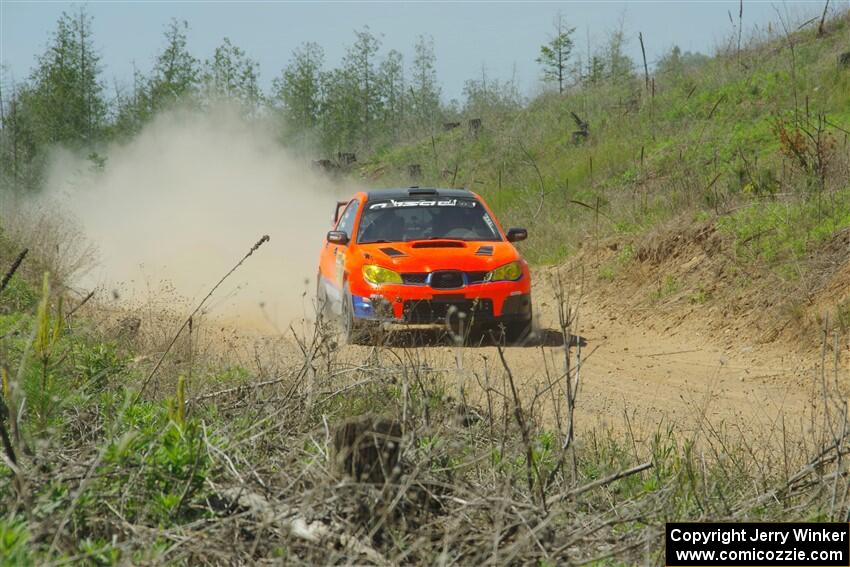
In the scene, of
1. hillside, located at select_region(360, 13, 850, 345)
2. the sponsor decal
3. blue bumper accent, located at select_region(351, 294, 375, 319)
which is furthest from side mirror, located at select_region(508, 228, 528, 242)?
hillside, located at select_region(360, 13, 850, 345)

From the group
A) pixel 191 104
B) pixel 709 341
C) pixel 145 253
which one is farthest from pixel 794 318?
pixel 191 104

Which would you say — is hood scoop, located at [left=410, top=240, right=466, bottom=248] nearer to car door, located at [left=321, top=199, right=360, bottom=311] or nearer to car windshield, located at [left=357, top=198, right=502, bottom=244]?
car windshield, located at [left=357, top=198, right=502, bottom=244]

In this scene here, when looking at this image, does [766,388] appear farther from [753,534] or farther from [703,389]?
[753,534]

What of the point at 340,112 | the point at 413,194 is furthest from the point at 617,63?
the point at 413,194

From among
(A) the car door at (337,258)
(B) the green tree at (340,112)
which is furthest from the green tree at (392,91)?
(A) the car door at (337,258)

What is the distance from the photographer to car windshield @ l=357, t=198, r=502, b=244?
14.0 metres

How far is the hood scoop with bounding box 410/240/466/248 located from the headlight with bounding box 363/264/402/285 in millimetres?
682

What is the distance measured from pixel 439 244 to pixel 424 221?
646 millimetres

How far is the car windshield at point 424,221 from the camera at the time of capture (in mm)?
13992

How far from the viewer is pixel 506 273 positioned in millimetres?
13211

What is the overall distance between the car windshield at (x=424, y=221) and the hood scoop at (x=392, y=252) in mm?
425

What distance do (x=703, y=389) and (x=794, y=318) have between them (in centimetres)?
246

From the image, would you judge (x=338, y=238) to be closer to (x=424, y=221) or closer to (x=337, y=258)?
(x=337, y=258)

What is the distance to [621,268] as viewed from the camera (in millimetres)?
17391
